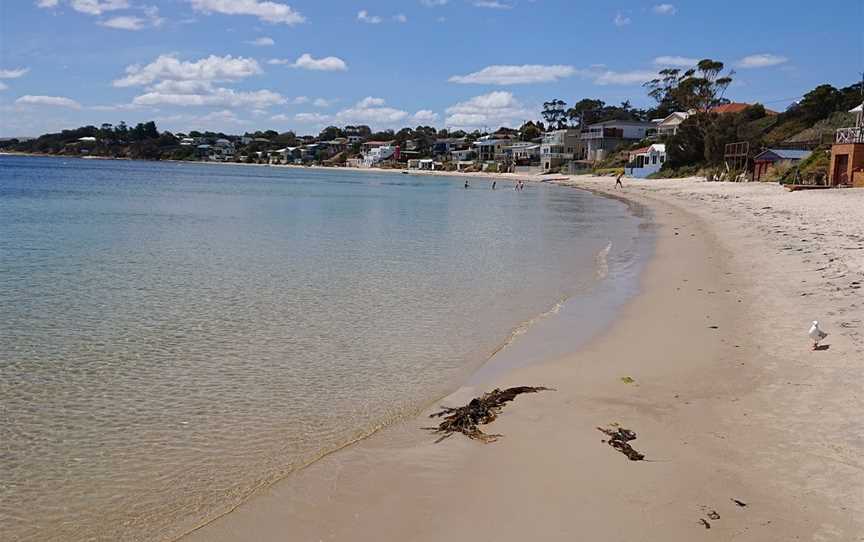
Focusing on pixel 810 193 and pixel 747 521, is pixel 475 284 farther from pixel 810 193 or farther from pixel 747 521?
pixel 810 193

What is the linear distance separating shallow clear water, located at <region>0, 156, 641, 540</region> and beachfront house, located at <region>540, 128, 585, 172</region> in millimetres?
99934

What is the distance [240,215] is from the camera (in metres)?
35.4

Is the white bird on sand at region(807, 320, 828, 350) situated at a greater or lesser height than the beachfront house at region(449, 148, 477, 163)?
lesser

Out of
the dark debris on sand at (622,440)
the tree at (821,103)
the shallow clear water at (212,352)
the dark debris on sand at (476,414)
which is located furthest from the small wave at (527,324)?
the tree at (821,103)

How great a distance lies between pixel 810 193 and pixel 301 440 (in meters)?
33.0

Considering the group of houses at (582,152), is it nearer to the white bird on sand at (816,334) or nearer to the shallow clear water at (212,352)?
the shallow clear water at (212,352)

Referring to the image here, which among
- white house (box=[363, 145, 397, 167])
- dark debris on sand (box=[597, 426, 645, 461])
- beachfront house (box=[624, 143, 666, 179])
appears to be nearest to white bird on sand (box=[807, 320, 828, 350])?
dark debris on sand (box=[597, 426, 645, 461])

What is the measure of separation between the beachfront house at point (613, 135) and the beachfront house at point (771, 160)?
57218mm

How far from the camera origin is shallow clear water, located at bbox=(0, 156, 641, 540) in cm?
554

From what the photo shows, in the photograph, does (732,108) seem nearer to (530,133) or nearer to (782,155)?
(782,155)

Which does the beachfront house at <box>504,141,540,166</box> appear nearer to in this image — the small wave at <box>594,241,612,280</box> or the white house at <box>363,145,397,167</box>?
the white house at <box>363,145,397,167</box>

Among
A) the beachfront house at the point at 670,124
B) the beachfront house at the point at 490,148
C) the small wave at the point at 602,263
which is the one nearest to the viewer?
the small wave at the point at 602,263

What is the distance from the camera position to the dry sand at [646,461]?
4.48 metres

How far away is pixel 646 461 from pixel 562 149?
394ft
